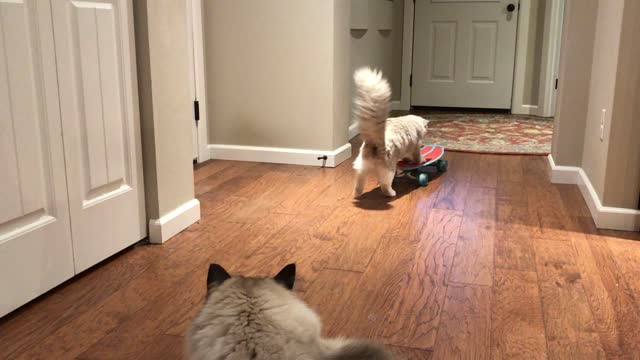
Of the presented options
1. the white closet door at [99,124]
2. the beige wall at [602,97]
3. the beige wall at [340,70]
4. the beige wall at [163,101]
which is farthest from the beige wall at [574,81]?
the white closet door at [99,124]

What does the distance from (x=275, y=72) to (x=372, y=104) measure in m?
1.08

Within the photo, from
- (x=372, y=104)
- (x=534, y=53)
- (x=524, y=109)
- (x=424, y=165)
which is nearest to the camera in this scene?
(x=372, y=104)

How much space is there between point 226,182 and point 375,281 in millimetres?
1455

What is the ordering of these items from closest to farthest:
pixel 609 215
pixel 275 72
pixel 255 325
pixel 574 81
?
pixel 255 325 → pixel 609 215 → pixel 574 81 → pixel 275 72

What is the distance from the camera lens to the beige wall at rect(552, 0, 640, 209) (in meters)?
2.35

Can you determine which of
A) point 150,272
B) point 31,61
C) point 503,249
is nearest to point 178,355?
point 150,272

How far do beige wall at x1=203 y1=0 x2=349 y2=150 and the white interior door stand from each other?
7.60 ft

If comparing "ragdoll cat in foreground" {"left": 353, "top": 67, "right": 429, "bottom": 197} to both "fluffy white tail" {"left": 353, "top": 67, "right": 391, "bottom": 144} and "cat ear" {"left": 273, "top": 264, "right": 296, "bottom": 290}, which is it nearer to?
"fluffy white tail" {"left": 353, "top": 67, "right": 391, "bottom": 144}

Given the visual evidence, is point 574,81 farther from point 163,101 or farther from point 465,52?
point 465,52

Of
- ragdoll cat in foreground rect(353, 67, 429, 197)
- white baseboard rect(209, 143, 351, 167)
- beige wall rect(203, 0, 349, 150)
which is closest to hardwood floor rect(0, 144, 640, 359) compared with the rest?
ragdoll cat in foreground rect(353, 67, 429, 197)

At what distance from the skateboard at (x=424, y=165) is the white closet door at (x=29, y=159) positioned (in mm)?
1831

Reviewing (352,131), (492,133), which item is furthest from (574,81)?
(352,131)

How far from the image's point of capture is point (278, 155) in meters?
3.67

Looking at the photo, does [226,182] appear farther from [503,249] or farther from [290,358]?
[290,358]
